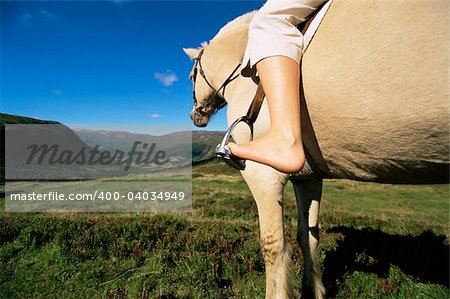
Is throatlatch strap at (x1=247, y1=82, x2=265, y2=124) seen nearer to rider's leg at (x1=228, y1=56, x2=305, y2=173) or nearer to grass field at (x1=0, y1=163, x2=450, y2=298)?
rider's leg at (x1=228, y1=56, x2=305, y2=173)

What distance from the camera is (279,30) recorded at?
81.7 inches

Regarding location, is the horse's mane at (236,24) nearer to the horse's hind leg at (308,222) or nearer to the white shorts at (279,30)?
the white shorts at (279,30)

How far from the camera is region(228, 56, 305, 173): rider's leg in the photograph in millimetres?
1764

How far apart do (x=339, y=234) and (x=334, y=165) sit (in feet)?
15.8

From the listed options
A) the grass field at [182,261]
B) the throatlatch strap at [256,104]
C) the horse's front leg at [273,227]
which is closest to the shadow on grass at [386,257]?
the grass field at [182,261]

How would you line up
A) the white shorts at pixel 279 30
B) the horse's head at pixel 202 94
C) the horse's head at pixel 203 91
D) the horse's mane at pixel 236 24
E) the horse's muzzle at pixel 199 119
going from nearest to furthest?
the white shorts at pixel 279 30 < the horse's mane at pixel 236 24 < the horse's head at pixel 203 91 < the horse's head at pixel 202 94 < the horse's muzzle at pixel 199 119

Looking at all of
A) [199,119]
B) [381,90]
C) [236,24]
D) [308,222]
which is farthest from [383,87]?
[199,119]

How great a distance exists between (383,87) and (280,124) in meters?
0.66

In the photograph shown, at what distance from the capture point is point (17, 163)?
39.0 meters

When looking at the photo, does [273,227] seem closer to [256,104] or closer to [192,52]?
[256,104]

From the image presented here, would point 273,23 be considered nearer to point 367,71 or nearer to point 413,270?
point 367,71

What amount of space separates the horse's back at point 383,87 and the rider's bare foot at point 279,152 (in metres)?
0.48

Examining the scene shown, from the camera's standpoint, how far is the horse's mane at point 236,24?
4.26 m

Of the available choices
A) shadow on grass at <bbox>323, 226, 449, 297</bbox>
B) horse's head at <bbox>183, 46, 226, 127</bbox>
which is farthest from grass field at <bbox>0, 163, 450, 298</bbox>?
horse's head at <bbox>183, 46, 226, 127</bbox>
